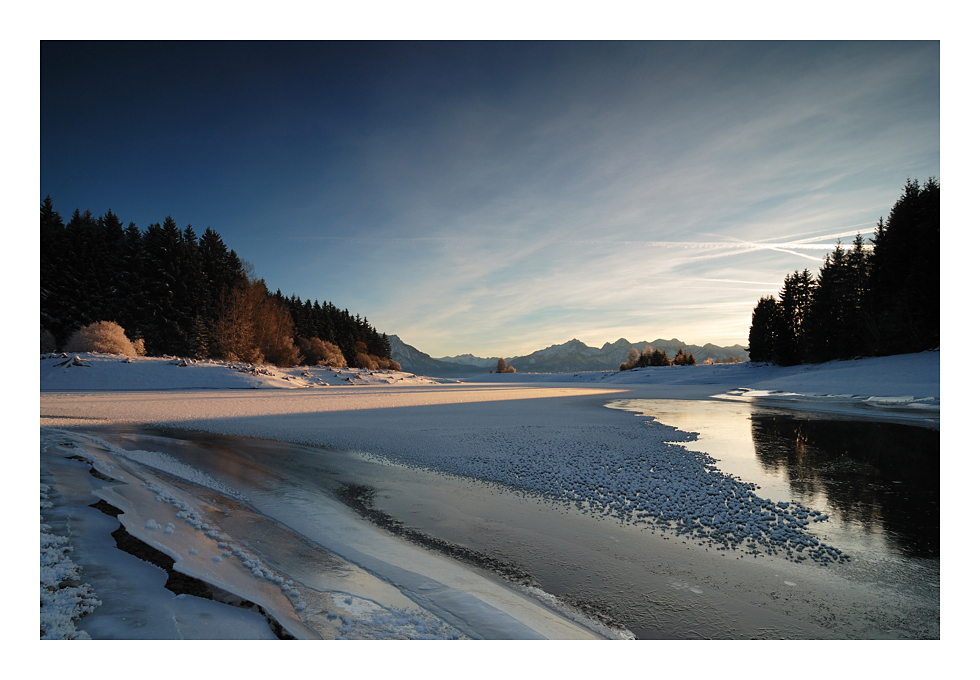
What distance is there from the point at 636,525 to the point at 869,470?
4664 mm

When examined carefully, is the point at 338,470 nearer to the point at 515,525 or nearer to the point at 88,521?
the point at 88,521

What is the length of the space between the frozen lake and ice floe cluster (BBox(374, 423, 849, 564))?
71 mm

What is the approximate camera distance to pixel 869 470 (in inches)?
242

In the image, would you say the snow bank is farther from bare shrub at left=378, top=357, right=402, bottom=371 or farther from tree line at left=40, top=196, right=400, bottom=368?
bare shrub at left=378, top=357, right=402, bottom=371

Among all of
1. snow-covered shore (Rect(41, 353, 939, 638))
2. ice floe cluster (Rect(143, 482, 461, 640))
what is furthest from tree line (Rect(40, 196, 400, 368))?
ice floe cluster (Rect(143, 482, 461, 640))

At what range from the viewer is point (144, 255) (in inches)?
1556

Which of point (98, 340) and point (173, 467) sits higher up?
point (98, 340)

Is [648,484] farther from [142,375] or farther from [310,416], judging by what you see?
[142,375]

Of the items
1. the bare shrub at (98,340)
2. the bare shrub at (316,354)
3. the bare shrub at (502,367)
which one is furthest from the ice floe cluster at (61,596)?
the bare shrub at (502,367)

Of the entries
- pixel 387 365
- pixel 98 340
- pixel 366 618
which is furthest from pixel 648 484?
pixel 387 365

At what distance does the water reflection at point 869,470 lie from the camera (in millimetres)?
4172

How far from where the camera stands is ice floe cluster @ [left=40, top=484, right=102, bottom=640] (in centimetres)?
244

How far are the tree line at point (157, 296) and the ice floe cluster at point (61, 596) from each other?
34.9 metres

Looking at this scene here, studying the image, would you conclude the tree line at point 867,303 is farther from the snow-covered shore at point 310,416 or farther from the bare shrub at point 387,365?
the bare shrub at point 387,365
